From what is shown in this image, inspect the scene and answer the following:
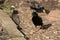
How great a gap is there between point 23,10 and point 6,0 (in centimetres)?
80

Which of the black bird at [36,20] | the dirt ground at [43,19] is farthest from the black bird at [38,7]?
the black bird at [36,20]

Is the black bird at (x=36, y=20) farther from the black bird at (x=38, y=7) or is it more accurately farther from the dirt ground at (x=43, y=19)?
the black bird at (x=38, y=7)

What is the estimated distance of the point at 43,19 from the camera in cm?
820

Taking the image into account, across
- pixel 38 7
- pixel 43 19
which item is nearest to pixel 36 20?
pixel 43 19

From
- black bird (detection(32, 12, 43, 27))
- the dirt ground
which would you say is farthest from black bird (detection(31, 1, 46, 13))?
black bird (detection(32, 12, 43, 27))

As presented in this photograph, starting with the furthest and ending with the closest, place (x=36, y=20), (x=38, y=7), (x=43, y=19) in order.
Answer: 1. (x=38, y=7)
2. (x=43, y=19)
3. (x=36, y=20)

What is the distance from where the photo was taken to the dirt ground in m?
7.17

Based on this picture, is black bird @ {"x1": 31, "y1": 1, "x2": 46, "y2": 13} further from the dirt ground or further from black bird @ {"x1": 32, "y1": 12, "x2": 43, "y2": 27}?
black bird @ {"x1": 32, "y1": 12, "x2": 43, "y2": 27}

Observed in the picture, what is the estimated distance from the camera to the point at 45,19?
8.21 m

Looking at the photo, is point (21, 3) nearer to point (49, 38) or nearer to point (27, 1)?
point (27, 1)

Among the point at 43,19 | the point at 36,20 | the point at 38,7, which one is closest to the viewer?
the point at 36,20

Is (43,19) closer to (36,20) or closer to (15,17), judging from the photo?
(36,20)

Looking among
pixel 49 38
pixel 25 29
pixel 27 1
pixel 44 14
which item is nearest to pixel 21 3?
pixel 27 1

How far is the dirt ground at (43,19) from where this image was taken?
23.5 feet
